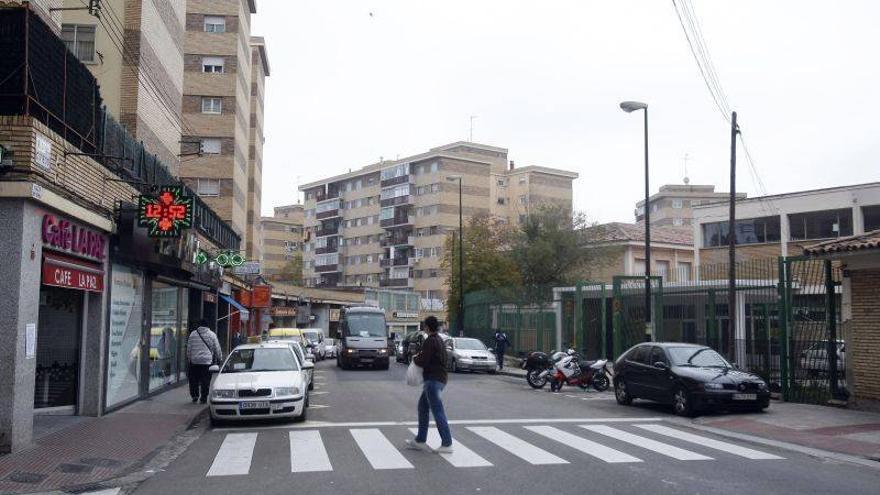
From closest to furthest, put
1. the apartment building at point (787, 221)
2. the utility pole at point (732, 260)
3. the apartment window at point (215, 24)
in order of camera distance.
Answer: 1. the utility pole at point (732, 260)
2. the apartment building at point (787, 221)
3. the apartment window at point (215, 24)

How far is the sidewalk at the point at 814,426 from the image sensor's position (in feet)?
38.7

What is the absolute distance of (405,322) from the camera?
80125 mm

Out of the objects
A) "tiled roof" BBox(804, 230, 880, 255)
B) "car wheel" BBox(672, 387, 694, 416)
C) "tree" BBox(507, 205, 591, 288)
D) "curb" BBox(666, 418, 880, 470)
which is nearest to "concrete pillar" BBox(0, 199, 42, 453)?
"curb" BBox(666, 418, 880, 470)

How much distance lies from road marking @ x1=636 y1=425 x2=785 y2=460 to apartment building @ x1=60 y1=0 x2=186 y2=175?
57.4 ft

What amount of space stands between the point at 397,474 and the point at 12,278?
591 centimetres

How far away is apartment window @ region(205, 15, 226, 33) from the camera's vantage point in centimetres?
4684

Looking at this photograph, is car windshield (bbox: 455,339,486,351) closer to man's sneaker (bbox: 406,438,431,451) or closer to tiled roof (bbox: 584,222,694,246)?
tiled roof (bbox: 584,222,694,246)

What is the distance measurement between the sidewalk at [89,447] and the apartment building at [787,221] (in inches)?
1325

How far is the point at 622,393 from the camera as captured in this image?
59.3ft

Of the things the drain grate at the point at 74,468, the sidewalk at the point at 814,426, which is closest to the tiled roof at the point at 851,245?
the sidewalk at the point at 814,426

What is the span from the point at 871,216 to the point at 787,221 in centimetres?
420

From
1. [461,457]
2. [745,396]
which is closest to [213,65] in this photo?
[745,396]

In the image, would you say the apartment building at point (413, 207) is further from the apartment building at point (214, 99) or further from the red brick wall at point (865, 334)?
the red brick wall at point (865, 334)

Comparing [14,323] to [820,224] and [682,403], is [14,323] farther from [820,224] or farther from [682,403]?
[820,224]
